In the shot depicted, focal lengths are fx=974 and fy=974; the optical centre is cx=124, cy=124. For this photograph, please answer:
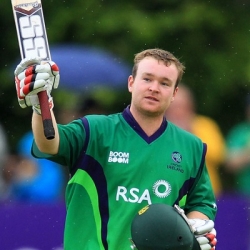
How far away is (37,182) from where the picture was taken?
32.5 ft

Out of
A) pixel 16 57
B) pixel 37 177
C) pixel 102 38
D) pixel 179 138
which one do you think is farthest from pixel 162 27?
pixel 179 138

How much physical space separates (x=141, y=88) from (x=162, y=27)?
22.0ft

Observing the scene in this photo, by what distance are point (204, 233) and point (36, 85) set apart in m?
1.59

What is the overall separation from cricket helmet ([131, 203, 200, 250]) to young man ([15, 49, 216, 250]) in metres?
0.73

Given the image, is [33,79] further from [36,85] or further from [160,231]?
[160,231]

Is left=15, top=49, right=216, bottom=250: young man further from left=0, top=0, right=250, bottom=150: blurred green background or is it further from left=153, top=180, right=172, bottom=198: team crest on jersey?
left=0, top=0, right=250, bottom=150: blurred green background

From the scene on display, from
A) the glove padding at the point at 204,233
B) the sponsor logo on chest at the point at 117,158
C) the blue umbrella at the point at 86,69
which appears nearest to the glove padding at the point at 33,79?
the sponsor logo on chest at the point at 117,158

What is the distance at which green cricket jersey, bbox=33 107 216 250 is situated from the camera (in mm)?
6473

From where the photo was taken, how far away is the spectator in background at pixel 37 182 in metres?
9.83

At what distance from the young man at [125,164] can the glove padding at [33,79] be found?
1.21 ft

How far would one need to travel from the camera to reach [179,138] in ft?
22.4

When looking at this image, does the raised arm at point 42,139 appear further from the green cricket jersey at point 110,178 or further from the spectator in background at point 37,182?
the spectator in background at point 37,182

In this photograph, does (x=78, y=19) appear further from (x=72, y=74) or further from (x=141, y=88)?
(x=141, y=88)

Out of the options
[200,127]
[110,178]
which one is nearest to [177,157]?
[110,178]
